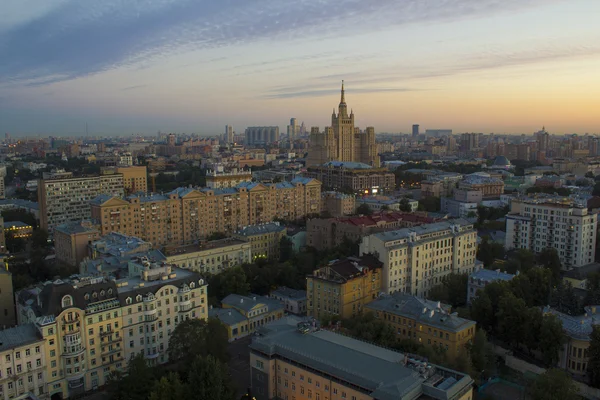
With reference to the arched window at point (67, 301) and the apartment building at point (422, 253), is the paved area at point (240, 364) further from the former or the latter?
the apartment building at point (422, 253)

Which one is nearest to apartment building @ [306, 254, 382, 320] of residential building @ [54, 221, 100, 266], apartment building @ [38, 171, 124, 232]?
residential building @ [54, 221, 100, 266]

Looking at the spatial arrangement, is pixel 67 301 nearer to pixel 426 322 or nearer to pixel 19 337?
pixel 19 337

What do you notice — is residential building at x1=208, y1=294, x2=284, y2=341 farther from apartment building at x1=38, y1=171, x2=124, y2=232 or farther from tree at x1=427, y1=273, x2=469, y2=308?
apartment building at x1=38, y1=171, x2=124, y2=232

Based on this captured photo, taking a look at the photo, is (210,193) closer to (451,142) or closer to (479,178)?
(479,178)

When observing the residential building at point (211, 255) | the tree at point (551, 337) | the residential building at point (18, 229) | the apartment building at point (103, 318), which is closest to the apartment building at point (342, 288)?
the apartment building at point (103, 318)

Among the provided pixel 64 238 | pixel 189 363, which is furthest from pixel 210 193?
pixel 189 363

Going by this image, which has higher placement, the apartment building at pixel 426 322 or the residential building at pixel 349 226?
the residential building at pixel 349 226
